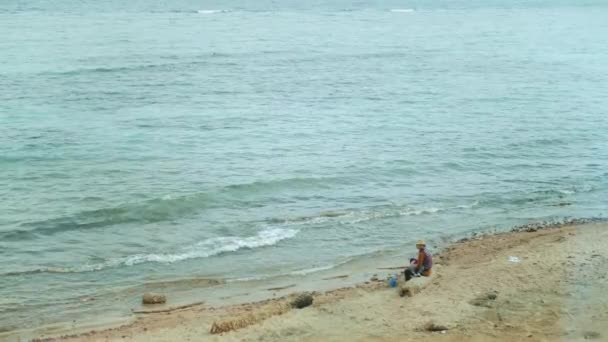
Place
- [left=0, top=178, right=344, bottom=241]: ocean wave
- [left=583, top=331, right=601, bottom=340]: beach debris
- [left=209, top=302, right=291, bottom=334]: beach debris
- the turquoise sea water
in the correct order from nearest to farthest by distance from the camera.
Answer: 1. [left=583, top=331, right=601, bottom=340]: beach debris
2. [left=209, top=302, right=291, bottom=334]: beach debris
3. the turquoise sea water
4. [left=0, top=178, right=344, bottom=241]: ocean wave

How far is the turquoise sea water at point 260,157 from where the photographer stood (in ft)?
73.3

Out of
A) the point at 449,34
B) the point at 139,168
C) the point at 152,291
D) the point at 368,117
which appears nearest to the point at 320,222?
the point at 152,291

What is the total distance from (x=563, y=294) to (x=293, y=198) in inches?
484

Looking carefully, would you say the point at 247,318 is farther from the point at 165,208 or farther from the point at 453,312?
the point at 165,208

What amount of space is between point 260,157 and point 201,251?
1045cm

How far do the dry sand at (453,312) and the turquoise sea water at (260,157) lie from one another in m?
2.47

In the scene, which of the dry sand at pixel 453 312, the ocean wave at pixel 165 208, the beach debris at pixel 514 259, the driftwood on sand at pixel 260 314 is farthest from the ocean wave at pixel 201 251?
the beach debris at pixel 514 259

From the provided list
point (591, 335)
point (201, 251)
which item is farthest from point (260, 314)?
point (591, 335)

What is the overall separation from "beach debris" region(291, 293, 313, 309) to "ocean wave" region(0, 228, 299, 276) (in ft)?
17.7

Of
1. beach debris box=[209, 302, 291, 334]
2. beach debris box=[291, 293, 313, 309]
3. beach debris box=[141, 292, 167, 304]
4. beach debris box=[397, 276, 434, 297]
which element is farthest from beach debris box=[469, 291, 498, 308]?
beach debris box=[141, 292, 167, 304]

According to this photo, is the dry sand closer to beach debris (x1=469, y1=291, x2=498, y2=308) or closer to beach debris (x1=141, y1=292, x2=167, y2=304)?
beach debris (x1=469, y1=291, x2=498, y2=308)

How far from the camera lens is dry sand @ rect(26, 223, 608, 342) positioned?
15.5 m

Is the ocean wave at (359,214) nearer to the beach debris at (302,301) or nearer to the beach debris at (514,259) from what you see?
the beach debris at (514,259)

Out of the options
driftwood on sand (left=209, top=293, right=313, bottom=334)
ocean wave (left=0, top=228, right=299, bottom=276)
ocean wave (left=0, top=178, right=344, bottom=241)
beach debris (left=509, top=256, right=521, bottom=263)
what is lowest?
ocean wave (left=0, top=228, right=299, bottom=276)
